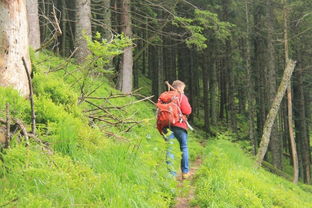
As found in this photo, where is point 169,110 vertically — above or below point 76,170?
above

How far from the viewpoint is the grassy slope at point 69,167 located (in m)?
3.15

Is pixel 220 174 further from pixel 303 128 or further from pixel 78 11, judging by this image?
pixel 303 128

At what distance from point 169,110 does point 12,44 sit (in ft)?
9.09

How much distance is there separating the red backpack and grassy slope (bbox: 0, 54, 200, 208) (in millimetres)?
1569

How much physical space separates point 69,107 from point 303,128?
23.8 m

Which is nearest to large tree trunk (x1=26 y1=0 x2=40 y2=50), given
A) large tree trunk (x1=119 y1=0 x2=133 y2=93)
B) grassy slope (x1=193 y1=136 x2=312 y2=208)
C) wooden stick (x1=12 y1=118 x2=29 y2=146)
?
large tree trunk (x1=119 y1=0 x2=133 y2=93)

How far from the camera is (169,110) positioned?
6.25 m

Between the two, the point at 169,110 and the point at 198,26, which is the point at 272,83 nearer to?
the point at 198,26

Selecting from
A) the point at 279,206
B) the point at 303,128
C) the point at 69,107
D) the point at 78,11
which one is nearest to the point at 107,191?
the point at 69,107

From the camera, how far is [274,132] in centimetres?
1923

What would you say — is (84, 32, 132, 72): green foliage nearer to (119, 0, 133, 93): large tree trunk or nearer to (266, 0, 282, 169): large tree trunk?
(119, 0, 133, 93): large tree trunk

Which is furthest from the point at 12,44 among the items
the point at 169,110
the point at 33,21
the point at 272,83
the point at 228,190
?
the point at 272,83

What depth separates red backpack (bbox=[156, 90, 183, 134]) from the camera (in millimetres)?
6254

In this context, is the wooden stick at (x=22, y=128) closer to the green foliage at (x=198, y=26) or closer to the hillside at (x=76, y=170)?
the hillside at (x=76, y=170)
